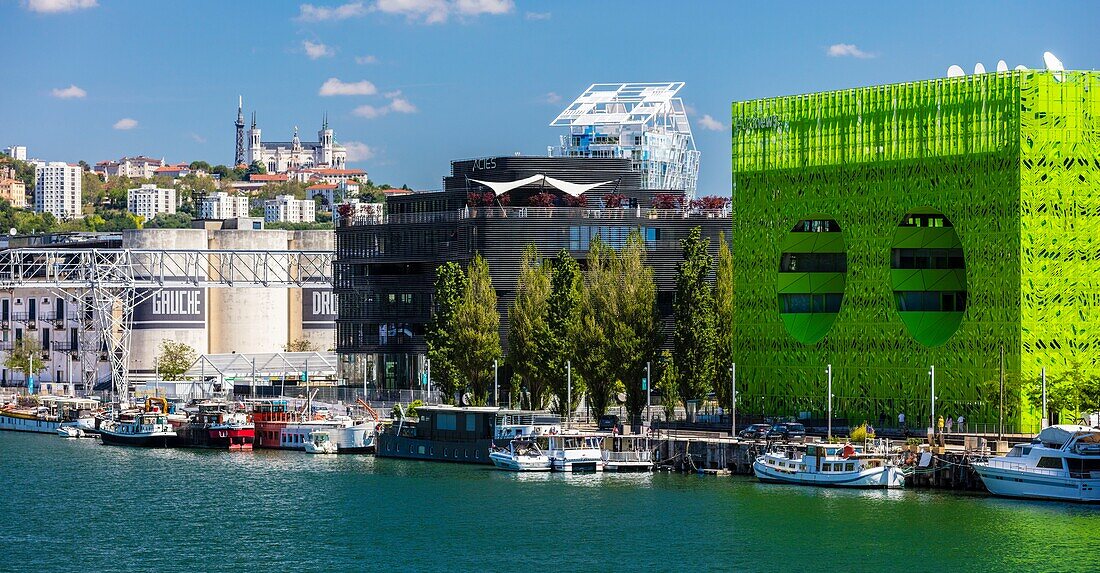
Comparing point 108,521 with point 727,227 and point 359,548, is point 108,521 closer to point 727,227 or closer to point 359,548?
point 359,548

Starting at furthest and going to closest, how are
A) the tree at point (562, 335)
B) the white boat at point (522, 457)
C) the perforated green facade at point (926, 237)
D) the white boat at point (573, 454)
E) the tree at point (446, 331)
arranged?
the tree at point (446, 331), the tree at point (562, 335), the white boat at point (522, 457), the white boat at point (573, 454), the perforated green facade at point (926, 237)

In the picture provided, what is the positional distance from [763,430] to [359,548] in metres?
A: 39.9

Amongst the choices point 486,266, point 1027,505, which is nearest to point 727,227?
point 486,266

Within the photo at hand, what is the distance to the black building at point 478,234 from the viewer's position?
555 feet

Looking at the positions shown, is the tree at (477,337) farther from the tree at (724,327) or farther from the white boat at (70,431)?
the white boat at (70,431)

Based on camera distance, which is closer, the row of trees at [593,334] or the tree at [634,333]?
the row of trees at [593,334]

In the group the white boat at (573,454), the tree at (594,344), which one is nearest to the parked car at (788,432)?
the white boat at (573,454)

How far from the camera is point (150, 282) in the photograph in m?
198

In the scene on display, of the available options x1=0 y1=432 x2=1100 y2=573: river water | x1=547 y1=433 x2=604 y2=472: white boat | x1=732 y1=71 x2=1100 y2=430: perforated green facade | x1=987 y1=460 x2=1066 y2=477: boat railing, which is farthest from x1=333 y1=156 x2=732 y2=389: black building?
x1=987 y1=460 x2=1066 y2=477: boat railing

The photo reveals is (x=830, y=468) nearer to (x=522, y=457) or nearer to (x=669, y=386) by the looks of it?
(x=522, y=457)

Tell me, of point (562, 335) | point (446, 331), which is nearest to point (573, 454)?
point (562, 335)

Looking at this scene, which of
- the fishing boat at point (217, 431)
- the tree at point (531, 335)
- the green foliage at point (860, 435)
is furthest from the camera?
the fishing boat at point (217, 431)

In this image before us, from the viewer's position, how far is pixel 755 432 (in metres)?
128

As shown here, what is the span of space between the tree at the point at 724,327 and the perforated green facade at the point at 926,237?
1049 millimetres
